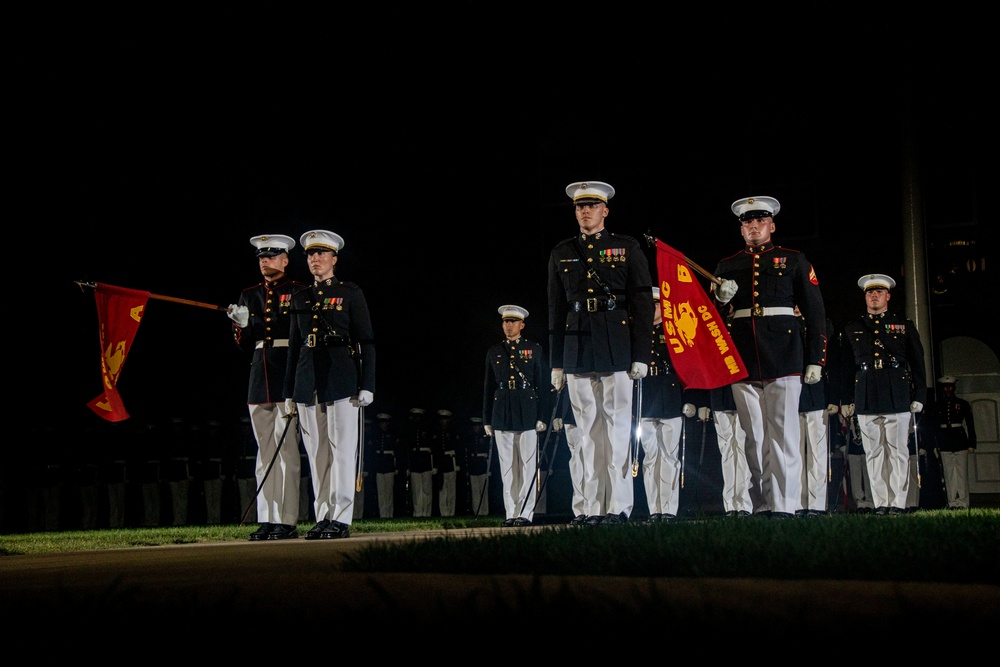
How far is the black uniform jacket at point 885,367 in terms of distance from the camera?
10695mm

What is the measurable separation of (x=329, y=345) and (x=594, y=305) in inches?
86.1

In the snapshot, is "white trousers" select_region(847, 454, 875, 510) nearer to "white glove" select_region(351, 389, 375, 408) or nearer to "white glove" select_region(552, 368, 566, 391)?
"white glove" select_region(552, 368, 566, 391)

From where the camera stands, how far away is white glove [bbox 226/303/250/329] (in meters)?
9.02

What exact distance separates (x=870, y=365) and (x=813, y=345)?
2.64 metres

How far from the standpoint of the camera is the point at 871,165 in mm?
18672

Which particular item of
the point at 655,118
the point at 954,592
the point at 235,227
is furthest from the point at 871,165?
the point at 954,592

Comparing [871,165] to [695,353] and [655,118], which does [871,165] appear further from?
[695,353]

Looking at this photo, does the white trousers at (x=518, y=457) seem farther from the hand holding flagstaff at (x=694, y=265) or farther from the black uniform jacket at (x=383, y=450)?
the black uniform jacket at (x=383, y=450)

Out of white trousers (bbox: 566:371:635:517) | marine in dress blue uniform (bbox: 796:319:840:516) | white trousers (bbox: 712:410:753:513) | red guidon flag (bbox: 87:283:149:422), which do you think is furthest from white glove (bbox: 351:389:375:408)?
marine in dress blue uniform (bbox: 796:319:840:516)

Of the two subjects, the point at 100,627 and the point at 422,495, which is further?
the point at 422,495

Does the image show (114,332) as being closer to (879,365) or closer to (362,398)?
(362,398)

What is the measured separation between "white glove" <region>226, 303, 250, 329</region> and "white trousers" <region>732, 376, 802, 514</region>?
389 centimetres

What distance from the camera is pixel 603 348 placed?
761 cm

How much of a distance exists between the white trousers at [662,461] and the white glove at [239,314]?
13.0 feet
